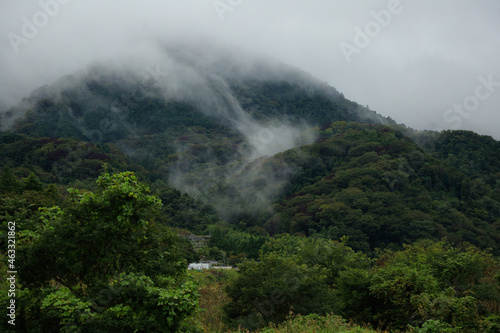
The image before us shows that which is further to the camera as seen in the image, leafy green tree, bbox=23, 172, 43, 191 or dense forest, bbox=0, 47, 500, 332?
leafy green tree, bbox=23, 172, 43, 191

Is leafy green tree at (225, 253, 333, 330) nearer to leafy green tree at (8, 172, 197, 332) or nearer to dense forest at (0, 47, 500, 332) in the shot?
dense forest at (0, 47, 500, 332)

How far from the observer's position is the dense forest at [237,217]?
24.8ft

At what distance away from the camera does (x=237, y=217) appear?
88.4 metres

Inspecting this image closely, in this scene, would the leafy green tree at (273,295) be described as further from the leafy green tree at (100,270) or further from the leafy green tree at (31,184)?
the leafy green tree at (31,184)

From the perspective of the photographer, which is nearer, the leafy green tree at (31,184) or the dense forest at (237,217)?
the dense forest at (237,217)

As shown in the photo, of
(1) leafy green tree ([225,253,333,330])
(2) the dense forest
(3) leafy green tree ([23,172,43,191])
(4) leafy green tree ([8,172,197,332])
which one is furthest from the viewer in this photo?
(3) leafy green tree ([23,172,43,191])

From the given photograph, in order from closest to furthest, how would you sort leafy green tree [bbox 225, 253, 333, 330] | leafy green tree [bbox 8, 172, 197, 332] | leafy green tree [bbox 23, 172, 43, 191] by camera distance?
1. leafy green tree [bbox 8, 172, 197, 332]
2. leafy green tree [bbox 225, 253, 333, 330]
3. leafy green tree [bbox 23, 172, 43, 191]

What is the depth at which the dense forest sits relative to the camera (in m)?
7.56

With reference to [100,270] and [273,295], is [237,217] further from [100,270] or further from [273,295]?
[100,270]

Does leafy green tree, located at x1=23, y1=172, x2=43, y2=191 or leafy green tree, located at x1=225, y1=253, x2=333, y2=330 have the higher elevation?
leafy green tree, located at x1=23, y1=172, x2=43, y2=191

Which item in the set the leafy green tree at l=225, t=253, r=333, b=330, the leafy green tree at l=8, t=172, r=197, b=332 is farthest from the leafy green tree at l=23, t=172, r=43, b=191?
the leafy green tree at l=8, t=172, r=197, b=332

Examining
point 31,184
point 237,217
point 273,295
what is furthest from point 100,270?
point 237,217

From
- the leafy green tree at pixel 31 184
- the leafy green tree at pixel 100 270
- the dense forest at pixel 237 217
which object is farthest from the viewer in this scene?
the leafy green tree at pixel 31 184

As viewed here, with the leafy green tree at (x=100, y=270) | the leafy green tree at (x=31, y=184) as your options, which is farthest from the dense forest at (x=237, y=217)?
the leafy green tree at (x=31, y=184)
